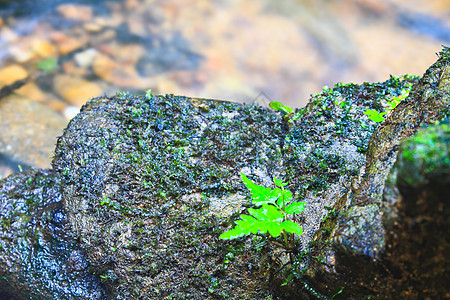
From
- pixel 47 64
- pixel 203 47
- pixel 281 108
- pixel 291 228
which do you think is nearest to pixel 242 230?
pixel 291 228

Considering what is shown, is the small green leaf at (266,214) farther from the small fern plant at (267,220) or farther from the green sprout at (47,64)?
the green sprout at (47,64)

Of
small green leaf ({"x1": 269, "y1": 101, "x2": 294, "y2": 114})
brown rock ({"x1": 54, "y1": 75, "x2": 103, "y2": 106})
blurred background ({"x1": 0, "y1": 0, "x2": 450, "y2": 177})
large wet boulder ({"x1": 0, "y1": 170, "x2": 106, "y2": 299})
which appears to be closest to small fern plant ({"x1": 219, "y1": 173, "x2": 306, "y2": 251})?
small green leaf ({"x1": 269, "y1": 101, "x2": 294, "y2": 114})

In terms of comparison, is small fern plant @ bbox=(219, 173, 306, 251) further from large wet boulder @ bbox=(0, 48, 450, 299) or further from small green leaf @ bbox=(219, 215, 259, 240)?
large wet boulder @ bbox=(0, 48, 450, 299)

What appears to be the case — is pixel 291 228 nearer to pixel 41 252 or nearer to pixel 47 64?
pixel 41 252

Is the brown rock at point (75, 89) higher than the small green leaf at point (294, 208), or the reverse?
the brown rock at point (75, 89)

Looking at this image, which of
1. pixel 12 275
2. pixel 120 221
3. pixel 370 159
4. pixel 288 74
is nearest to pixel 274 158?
pixel 370 159

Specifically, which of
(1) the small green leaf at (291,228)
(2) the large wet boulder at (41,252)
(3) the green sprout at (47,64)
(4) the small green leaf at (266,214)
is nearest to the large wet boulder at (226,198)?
(2) the large wet boulder at (41,252)
